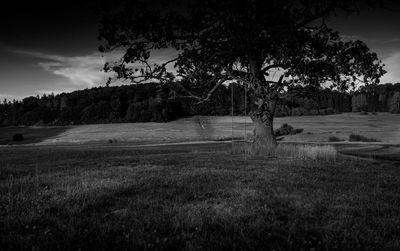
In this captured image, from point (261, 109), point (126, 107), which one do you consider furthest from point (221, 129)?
point (261, 109)

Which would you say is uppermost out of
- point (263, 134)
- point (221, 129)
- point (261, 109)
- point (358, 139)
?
point (261, 109)

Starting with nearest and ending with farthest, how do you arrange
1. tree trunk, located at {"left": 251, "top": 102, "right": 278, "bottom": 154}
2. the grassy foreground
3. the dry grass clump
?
the grassy foreground < the dry grass clump < tree trunk, located at {"left": 251, "top": 102, "right": 278, "bottom": 154}

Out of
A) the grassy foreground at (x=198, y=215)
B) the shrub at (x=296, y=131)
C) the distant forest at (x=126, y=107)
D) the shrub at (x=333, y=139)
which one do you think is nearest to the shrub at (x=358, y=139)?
the shrub at (x=333, y=139)

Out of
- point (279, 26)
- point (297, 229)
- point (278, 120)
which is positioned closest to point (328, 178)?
point (297, 229)

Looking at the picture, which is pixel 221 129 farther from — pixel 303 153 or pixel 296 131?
pixel 303 153

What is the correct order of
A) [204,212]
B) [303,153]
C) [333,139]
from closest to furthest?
[204,212] < [303,153] < [333,139]

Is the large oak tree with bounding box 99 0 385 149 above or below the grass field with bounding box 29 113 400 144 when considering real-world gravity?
above

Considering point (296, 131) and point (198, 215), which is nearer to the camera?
point (198, 215)

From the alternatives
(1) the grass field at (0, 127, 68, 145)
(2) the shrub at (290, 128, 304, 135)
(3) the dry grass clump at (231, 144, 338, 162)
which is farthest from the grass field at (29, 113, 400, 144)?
(3) the dry grass clump at (231, 144, 338, 162)

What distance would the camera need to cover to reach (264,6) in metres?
17.3

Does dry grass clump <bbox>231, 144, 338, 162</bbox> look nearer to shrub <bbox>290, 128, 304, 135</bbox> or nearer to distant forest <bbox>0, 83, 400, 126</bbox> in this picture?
shrub <bbox>290, 128, 304, 135</bbox>

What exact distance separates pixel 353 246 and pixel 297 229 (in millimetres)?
811

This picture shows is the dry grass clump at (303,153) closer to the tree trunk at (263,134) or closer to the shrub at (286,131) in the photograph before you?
the tree trunk at (263,134)

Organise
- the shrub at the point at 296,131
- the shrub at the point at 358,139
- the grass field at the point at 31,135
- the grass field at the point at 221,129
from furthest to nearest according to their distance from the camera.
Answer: the grass field at the point at 31,135
the shrub at the point at 296,131
the grass field at the point at 221,129
the shrub at the point at 358,139
